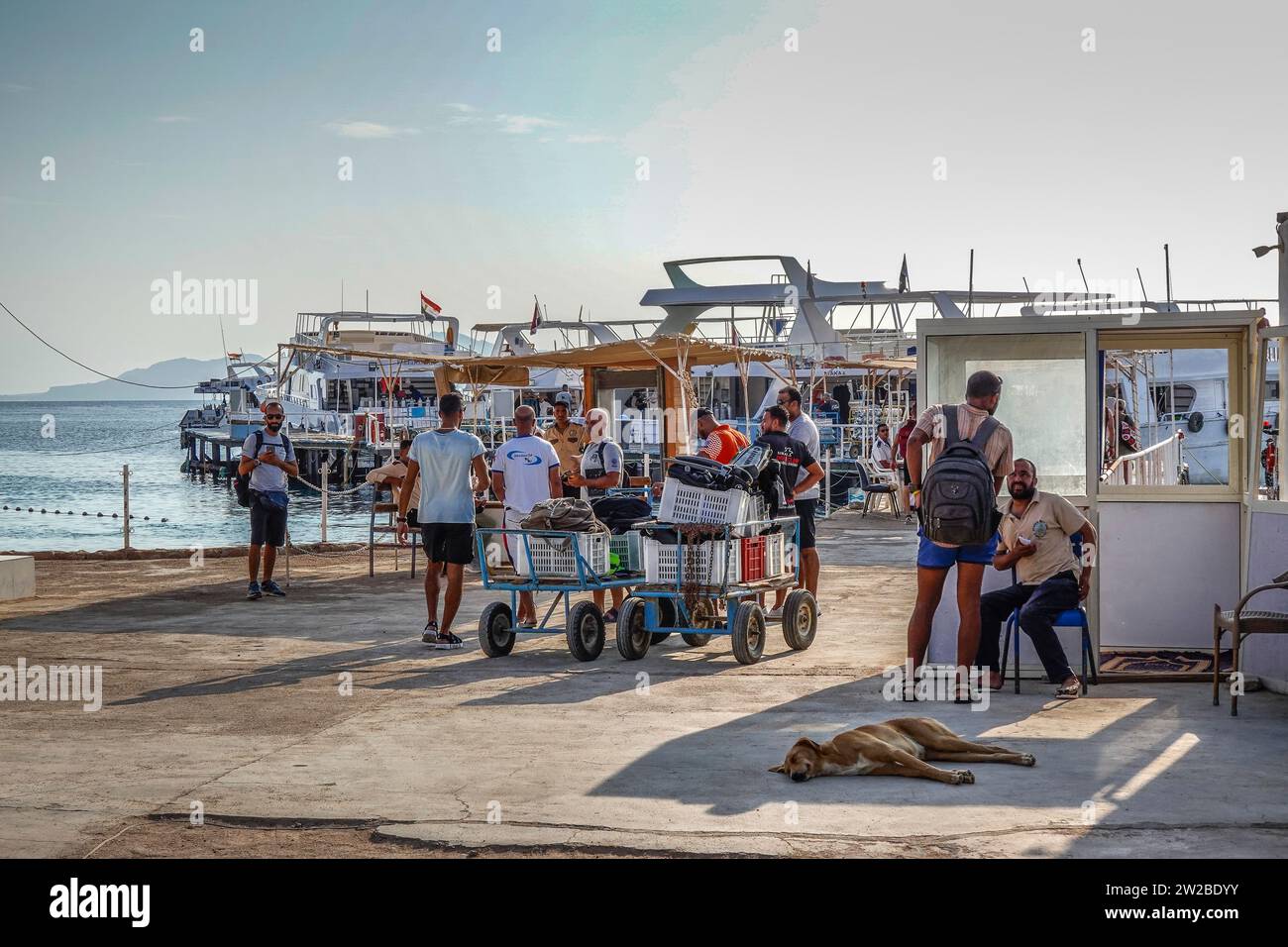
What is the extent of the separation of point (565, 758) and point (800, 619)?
12.2ft

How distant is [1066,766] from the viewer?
641 centimetres

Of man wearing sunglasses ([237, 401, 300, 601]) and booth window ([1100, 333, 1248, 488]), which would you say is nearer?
man wearing sunglasses ([237, 401, 300, 601])

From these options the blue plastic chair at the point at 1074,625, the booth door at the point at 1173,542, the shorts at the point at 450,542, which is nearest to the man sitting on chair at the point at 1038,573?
the blue plastic chair at the point at 1074,625

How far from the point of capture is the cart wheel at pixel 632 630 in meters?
9.65

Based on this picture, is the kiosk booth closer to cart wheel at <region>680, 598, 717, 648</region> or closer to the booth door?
the booth door

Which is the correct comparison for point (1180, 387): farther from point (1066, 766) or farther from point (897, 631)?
point (1066, 766)

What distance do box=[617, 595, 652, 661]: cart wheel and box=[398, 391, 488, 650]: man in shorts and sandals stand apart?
49.0 inches

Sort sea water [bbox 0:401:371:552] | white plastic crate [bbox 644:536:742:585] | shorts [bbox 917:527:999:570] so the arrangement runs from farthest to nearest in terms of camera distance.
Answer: sea water [bbox 0:401:371:552]
white plastic crate [bbox 644:536:742:585]
shorts [bbox 917:527:999:570]

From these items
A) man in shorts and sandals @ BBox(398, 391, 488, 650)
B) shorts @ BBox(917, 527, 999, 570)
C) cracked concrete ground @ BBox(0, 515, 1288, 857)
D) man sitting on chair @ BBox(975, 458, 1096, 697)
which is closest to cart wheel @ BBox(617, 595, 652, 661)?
cracked concrete ground @ BBox(0, 515, 1288, 857)

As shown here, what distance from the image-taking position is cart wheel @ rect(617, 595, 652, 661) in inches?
380

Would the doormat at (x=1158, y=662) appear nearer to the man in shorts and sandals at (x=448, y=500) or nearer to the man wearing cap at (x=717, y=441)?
the man wearing cap at (x=717, y=441)

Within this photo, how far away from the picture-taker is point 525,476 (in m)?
10.7
